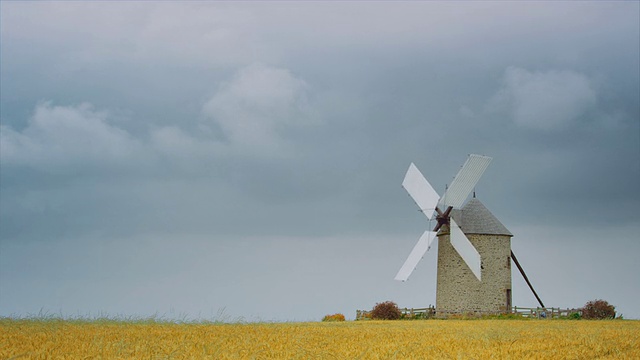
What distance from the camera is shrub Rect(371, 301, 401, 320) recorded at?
42.1 meters

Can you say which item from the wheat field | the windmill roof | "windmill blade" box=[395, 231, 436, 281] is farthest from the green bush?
the wheat field

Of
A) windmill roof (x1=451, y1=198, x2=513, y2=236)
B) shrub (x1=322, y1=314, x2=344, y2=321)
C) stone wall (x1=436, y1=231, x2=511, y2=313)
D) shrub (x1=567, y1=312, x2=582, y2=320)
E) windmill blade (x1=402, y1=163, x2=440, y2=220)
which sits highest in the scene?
windmill blade (x1=402, y1=163, x2=440, y2=220)

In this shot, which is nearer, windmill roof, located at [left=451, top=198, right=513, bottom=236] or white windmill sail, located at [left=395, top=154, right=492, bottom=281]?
white windmill sail, located at [left=395, top=154, right=492, bottom=281]

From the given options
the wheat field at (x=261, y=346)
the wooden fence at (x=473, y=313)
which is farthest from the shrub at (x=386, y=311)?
the wheat field at (x=261, y=346)

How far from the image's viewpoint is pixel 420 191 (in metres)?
42.5

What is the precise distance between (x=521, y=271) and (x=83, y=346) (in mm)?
35831

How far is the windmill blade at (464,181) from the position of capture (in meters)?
41.1

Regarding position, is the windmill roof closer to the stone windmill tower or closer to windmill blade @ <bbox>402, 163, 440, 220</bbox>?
the stone windmill tower

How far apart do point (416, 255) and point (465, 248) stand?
10.9 feet

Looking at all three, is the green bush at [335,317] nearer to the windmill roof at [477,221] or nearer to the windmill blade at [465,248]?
the windmill blade at [465,248]

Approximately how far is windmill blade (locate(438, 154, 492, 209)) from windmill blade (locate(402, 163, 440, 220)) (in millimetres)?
897

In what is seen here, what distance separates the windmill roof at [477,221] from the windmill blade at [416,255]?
2066 mm

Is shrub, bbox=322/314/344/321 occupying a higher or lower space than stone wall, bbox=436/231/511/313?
lower

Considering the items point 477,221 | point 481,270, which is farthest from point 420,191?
point 481,270
